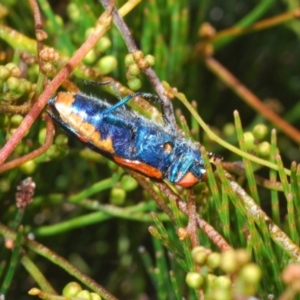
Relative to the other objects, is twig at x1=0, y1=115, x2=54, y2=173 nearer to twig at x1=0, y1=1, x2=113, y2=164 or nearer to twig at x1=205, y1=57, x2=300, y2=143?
twig at x1=0, y1=1, x2=113, y2=164

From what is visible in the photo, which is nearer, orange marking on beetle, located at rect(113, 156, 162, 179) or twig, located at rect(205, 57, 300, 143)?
orange marking on beetle, located at rect(113, 156, 162, 179)

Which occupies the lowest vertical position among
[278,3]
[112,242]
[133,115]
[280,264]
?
[280,264]

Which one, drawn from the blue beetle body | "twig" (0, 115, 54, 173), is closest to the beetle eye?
the blue beetle body

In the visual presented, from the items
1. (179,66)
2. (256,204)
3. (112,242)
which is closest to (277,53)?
(179,66)

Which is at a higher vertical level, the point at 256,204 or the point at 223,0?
the point at 223,0

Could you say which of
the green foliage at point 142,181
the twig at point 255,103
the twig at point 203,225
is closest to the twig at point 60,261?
the green foliage at point 142,181

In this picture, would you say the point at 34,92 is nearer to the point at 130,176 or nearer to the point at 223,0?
the point at 130,176
